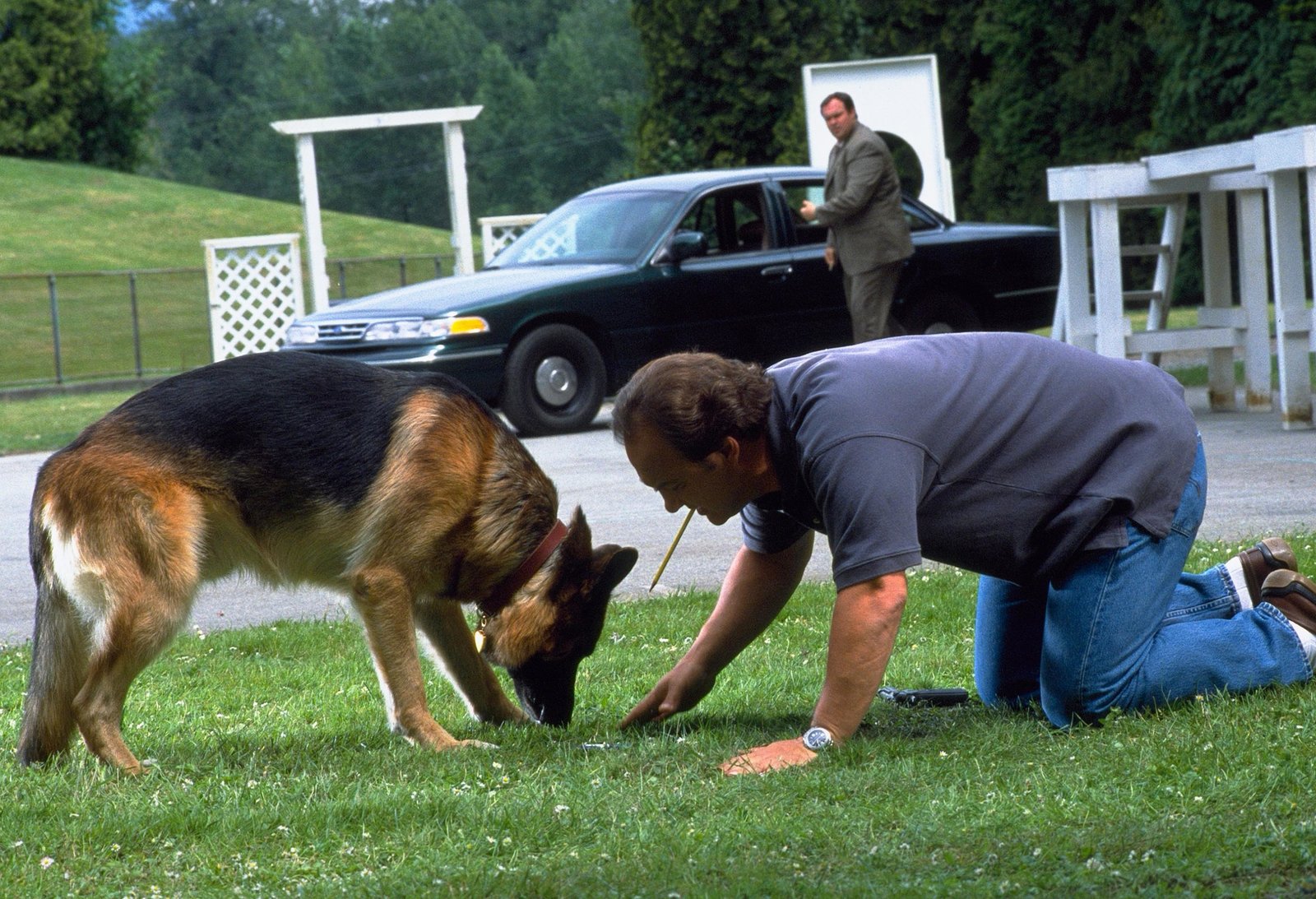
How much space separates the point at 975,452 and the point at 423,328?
780 cm

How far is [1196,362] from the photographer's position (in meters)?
15.3

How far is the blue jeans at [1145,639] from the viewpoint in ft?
12.9

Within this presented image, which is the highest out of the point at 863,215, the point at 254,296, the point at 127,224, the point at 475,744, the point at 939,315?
the point at 127,224

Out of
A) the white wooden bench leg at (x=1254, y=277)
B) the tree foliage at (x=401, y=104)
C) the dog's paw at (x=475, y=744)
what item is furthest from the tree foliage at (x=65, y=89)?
the dog's paw at (x=475, y=744)

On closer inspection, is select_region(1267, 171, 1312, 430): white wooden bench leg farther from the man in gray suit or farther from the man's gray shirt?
the man's gray shirt

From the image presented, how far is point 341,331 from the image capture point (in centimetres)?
1155

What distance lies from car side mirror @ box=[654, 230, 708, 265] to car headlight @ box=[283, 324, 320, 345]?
8.60 feet

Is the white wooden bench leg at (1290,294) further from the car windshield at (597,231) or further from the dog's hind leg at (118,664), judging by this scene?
the dog's hind leg at (118,664)

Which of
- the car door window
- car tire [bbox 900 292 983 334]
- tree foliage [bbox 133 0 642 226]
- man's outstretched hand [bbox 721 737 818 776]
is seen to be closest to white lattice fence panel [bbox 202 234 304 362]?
the car door window

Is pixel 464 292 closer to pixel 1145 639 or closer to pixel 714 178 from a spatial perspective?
pixel 714 178

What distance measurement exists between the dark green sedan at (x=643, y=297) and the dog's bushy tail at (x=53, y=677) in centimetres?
689

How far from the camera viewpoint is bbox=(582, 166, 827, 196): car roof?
485 inches

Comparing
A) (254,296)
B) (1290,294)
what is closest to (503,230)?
(254,296)

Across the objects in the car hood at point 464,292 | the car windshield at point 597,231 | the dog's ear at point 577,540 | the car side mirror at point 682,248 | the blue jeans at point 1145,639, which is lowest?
the blue jeans at point 1145,639
